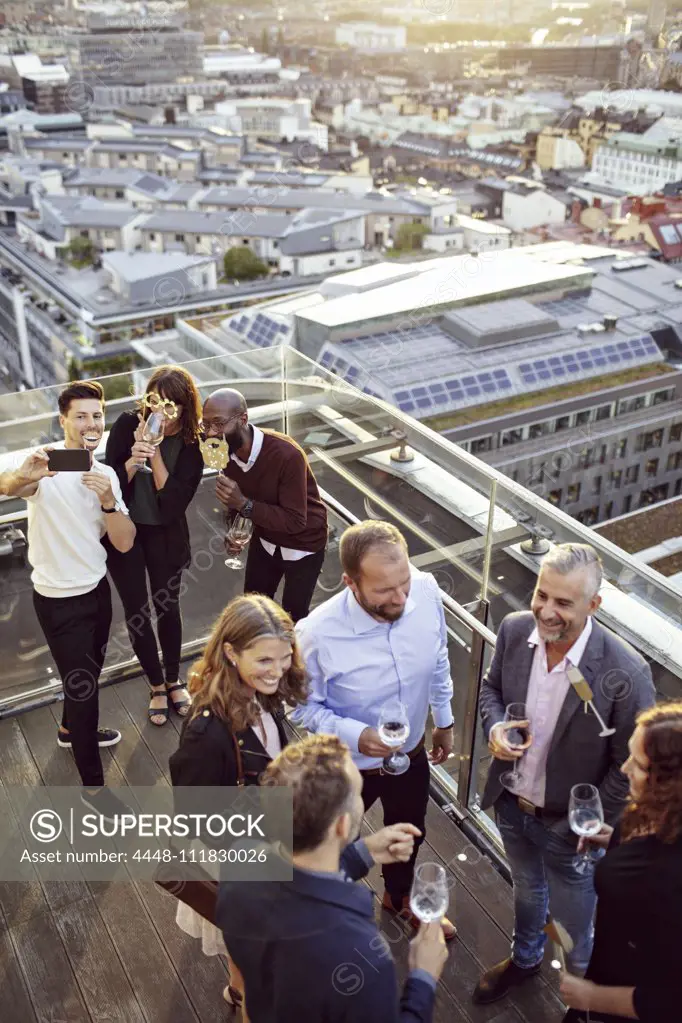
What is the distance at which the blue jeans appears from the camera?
2473mm

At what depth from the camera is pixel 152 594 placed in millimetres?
3592

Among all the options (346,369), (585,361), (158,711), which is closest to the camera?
(158,711)

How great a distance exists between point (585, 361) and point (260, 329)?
9485mm

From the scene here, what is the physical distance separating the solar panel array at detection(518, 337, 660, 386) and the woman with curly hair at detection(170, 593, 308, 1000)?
2425cm

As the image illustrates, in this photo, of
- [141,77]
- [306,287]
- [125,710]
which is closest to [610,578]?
[125,710]

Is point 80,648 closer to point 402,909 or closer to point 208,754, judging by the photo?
point 208,754

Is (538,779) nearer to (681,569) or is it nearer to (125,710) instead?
(125,710)

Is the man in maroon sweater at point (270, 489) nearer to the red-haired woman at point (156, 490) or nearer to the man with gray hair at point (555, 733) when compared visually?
the red-haired woman at point (156, 490)

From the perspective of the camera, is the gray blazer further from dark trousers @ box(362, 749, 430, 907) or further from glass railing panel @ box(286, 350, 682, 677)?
dark trousers @ box(362, 749, 430, 907)

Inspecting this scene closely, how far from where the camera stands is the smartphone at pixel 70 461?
291 cm

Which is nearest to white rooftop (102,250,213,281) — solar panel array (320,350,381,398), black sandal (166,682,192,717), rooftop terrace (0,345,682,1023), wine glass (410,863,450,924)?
solar panel array (320,350,381,398)

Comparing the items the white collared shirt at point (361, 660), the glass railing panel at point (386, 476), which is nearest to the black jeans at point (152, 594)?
the glass railing panel at point (386, 476)

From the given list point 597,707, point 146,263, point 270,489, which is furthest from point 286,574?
point 146,263

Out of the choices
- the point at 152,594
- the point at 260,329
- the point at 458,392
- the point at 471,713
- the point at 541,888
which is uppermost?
the point at 152,594
